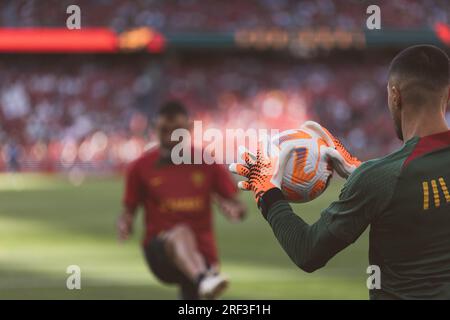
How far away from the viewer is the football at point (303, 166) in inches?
150

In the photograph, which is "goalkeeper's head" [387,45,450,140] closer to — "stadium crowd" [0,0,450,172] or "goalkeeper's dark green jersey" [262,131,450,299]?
"goalkeeper's dark green jersey" [262,131,450,299]

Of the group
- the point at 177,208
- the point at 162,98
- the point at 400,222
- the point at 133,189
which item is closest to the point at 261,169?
the point at 400,222

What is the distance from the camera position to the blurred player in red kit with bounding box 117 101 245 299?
7.89 meters

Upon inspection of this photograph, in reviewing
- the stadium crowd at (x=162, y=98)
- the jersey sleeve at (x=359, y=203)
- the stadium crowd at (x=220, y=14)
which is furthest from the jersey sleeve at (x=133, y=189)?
the stadium crowd at (x=220, y=14)

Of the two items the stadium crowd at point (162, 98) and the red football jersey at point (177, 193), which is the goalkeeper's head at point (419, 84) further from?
the stadium crowd at point (162, 98)

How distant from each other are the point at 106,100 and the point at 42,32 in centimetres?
392

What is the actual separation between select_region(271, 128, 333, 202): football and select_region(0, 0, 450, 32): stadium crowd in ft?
119

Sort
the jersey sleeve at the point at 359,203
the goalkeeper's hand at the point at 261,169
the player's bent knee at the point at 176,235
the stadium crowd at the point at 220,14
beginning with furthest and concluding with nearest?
the stadium crowd at the point at 220,14 → the player's bent knee at the point at 176,235 → the goalkeeper's hand at the point at 261,169 → the jersey sleeve at the point at 359,203

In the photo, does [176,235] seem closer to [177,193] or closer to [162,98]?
[177,193]

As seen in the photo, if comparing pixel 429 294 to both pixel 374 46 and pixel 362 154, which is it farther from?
pixel 374 46

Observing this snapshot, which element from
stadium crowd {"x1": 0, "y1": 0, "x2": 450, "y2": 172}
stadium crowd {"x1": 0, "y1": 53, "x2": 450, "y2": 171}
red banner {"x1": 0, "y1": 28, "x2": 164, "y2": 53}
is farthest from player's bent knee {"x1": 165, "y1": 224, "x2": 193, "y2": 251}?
red banner {"x1": 0, "y1": 28, "x2": 164, "y2": 53}

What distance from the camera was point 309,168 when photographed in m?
3.84

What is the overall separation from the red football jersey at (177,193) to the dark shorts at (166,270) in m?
0.19
